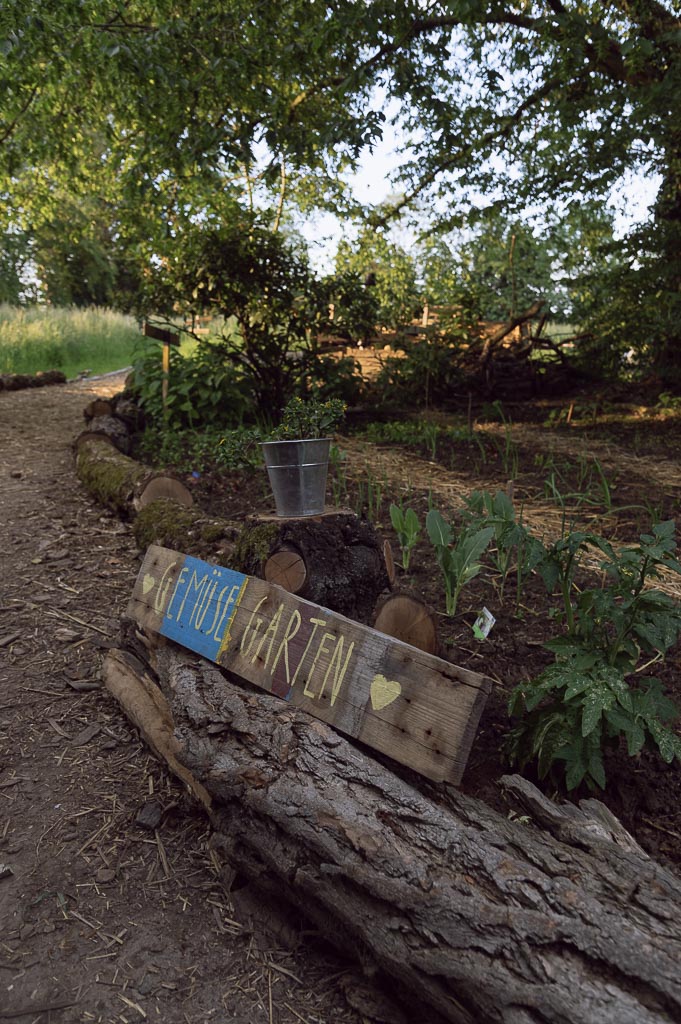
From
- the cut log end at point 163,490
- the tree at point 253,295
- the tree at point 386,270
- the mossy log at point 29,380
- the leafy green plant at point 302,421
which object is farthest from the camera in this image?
the mossy log at point 29,380

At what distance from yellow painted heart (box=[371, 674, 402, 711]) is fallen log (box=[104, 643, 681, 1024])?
0.51 feet

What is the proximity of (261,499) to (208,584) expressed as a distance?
2311mm

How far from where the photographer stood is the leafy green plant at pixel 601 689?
1836mm

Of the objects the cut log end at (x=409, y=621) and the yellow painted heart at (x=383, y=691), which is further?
the cut log end at (x=409, y=621)

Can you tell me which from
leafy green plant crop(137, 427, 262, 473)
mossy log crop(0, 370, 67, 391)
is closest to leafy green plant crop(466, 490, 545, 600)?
leafy green plant crop(137, 427, 262, 473)

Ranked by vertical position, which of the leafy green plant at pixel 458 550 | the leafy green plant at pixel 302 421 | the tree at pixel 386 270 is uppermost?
the tree at pixel 386 270

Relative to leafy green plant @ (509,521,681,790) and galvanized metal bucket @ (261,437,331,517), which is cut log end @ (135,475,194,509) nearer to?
galvanized metal bucket @ (261,437,331,517)

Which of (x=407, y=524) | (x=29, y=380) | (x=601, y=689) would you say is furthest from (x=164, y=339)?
(x=29, y=380)

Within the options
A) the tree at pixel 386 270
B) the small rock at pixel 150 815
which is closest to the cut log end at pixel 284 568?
the small rock at pixel 150 815

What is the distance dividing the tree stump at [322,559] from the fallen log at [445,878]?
29.0 inches

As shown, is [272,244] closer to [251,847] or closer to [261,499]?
[261,499]

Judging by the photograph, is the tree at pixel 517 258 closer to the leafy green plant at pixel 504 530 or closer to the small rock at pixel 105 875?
the leafy green plant at pixel 504 530

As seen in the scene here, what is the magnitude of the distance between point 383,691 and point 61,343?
14.8 metres

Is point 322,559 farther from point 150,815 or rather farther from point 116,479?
point 116,479
